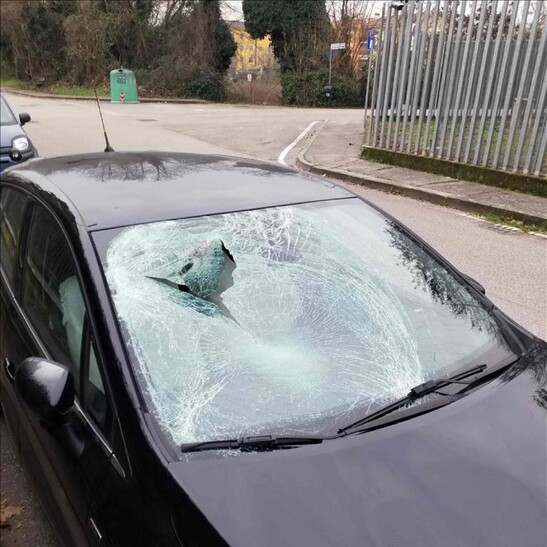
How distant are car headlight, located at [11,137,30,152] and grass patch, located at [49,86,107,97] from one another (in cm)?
2087

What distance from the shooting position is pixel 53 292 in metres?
2.10

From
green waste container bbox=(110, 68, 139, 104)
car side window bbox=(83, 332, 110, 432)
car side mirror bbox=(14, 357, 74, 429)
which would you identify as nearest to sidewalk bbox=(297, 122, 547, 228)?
car side window bbox=(83, 332, 110, 432)

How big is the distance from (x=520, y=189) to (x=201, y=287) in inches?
285

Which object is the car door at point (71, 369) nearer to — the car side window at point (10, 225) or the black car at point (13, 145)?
the car side window at point (10, 225)

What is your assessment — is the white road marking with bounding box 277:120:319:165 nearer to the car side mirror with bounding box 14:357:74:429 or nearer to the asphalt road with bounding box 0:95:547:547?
the asphalt road with bounding box 0:95:547:547

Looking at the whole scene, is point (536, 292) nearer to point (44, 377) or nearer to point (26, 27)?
point (44, 377)

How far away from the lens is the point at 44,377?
1675mm

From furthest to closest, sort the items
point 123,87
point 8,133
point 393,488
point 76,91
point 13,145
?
point 76,91, point 123,87, point 8,133, point 13,145, point 393,488

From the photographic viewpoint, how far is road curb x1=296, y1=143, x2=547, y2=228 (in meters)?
6.94

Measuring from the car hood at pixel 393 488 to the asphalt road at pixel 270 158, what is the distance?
1.42 meters

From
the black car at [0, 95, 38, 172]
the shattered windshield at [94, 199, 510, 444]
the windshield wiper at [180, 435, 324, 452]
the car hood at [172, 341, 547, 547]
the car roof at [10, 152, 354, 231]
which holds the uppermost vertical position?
the car roof at [10, 152, 354, 231]

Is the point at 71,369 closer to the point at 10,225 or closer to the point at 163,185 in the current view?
the point at 163,185

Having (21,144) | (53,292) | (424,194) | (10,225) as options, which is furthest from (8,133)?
(53,292)

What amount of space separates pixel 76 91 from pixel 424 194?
25.3 meters
